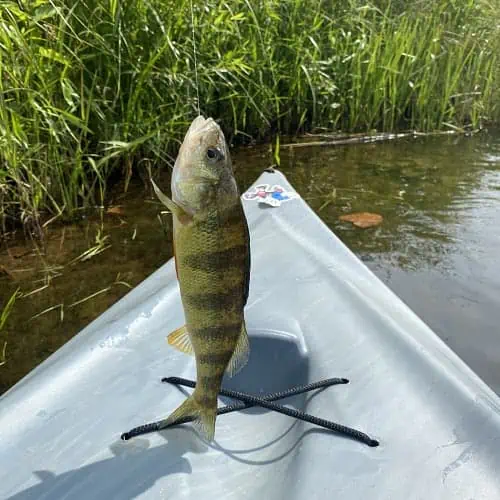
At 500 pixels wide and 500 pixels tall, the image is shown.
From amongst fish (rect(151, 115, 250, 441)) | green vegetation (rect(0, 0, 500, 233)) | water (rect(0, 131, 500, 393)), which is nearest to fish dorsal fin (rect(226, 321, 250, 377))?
fish (rect(151, 115, 250, 441))

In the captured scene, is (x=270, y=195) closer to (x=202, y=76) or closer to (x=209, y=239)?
(x=202, y=76)

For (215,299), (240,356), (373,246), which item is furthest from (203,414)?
(373,246)

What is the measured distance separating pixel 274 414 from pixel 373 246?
2.41 m

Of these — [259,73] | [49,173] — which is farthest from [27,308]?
[259,73]

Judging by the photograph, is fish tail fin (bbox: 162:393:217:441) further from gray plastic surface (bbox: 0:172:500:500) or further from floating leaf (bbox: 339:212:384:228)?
floating leaf (bbox: 339:212:384:228)

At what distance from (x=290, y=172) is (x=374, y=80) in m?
1.36

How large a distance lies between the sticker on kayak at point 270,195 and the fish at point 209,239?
1868 millimetres

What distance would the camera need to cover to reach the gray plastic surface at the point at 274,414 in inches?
61.2

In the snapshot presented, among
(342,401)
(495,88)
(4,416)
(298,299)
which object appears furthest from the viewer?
(495,88)

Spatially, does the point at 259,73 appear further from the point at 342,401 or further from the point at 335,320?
the point at 342,401

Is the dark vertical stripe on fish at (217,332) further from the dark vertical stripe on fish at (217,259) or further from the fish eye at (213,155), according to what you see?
the fish eye at (213,155)

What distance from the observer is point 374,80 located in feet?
20.2

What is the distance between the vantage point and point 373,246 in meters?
4.20

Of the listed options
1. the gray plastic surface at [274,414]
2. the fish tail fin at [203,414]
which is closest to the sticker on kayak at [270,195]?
the gray plastic surface at [274,414]
